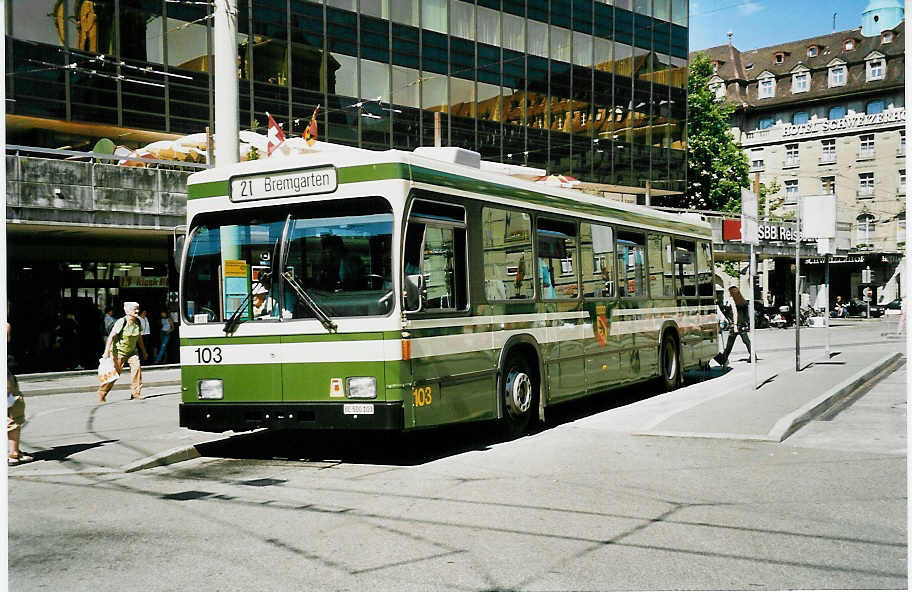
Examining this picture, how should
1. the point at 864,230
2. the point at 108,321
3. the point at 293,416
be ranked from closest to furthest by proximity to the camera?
the point at 293,416 → the point at 108,321 → the point at 864,230

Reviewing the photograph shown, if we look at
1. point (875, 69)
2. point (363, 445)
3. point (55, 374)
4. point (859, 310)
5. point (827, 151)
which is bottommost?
point (363, 445)

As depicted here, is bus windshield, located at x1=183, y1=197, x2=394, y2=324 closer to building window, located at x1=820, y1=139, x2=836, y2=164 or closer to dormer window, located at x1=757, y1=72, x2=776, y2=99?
building window, located at x1=820, y1=139, x2=836, y2=164

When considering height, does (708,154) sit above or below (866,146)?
below

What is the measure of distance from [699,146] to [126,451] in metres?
50.1

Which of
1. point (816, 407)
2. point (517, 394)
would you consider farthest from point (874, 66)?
point (517, 394)

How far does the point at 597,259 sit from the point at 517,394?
10.4 feet

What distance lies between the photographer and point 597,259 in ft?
44.3

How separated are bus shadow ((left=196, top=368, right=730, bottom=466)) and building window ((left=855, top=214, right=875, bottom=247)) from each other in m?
64.0

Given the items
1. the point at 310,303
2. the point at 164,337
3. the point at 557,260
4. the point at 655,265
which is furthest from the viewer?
the point at 164,337

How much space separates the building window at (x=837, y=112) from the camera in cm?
7506

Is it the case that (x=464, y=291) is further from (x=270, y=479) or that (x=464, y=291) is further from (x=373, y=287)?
(x=270, y=479)

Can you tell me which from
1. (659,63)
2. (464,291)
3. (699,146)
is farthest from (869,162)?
(464,291)

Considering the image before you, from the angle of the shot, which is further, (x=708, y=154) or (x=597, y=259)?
(x=708, y=154)

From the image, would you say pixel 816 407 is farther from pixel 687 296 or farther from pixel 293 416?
pixel 293 416
